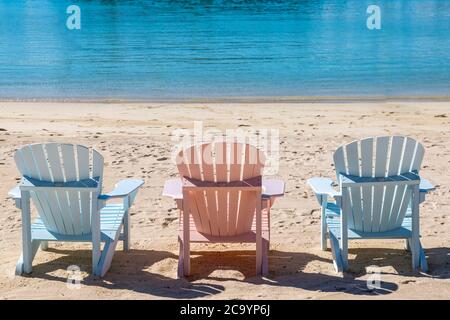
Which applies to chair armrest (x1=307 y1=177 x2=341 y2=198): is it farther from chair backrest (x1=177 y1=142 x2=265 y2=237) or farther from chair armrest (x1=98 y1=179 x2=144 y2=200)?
chair armrest (x1=98 y1=179 x2=144 y2=200)

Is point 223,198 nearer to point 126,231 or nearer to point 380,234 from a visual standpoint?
point 126,231

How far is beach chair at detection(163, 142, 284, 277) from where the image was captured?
5.05 metres

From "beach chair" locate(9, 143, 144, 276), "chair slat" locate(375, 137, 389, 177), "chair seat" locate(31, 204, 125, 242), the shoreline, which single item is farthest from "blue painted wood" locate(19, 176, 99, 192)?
the shoreline

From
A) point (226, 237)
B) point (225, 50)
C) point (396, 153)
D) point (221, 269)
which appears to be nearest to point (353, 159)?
point (396, 153)

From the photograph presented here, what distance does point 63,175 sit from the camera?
517 cm

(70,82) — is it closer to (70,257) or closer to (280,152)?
(280,152)

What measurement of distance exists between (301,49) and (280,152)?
13.9m

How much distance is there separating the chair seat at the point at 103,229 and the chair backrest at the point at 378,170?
1579mm

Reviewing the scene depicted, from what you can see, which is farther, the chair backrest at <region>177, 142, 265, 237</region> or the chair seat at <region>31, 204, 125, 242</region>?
the chair seat at <region>31, 204, 125, 242</region>

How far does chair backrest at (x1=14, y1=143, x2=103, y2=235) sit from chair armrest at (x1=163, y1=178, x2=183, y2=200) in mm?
463

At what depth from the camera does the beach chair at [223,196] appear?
16.6ft

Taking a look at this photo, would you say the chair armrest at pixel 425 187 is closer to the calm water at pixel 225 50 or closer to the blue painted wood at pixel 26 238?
the blue painted wood at pixel 26 238

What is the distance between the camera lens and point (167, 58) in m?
20.9
